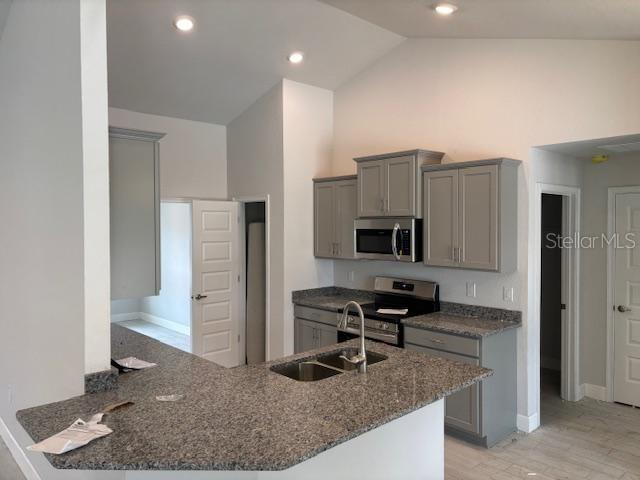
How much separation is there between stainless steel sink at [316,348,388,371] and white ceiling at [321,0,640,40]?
8.02ft

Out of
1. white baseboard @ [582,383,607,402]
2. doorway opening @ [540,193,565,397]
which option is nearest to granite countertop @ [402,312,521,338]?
white baseboard @ [582,383,607,402]

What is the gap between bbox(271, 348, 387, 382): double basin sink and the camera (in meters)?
2.77

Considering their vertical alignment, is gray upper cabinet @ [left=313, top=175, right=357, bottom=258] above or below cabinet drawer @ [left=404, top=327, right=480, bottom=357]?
above

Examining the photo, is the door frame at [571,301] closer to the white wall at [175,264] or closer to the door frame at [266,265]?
the door frame at [266,265]

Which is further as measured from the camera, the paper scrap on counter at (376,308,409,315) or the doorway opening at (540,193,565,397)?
the doorway opening at (540,193,565,397)

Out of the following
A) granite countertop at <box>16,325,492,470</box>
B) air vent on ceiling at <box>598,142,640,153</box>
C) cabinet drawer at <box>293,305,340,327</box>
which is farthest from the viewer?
cabinet drawer at <box>293,305,340,327</box>

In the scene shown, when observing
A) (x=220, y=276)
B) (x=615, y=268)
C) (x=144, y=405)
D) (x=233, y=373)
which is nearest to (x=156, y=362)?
(x=233, y=373)

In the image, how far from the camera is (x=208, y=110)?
18.5ft

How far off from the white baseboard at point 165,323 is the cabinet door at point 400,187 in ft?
15.6

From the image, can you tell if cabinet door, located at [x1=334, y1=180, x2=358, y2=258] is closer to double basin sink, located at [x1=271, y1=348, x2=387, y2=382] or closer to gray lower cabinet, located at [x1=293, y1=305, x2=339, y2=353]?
gray lower cabinet, located at [x1=293, y1=305, x2=339, y2=353]

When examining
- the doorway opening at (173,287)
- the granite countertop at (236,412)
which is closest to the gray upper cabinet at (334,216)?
the granite countertop at (236,412)

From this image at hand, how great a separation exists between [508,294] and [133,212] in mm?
3073

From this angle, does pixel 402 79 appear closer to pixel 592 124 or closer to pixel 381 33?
pixel 381 33

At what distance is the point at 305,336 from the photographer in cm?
520
